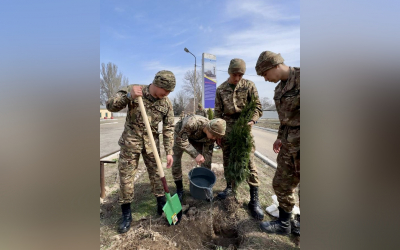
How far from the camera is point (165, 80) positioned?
2.77 meters

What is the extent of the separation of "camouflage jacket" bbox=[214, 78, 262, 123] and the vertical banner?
31.6 feet

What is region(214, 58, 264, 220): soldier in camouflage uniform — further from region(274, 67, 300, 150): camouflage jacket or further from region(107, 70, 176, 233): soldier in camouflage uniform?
region(107, 70, 176, 233): soldier in camouflage uniform

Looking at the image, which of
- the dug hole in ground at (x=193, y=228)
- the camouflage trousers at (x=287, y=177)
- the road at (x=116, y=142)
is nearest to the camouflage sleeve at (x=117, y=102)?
the dug hole in ground at (x=193, y=228)

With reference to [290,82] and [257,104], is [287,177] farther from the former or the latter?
[257,104]

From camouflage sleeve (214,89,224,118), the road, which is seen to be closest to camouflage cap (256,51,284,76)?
camouflage sleeve (214,89,224,118)

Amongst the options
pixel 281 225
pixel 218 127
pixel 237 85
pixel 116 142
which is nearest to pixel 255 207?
pixel 281 225

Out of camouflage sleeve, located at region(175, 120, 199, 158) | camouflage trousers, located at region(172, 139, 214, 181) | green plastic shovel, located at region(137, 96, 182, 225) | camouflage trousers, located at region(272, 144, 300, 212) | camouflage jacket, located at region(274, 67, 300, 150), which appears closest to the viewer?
camouflage jacket, located at region(274, 67, 300, 150)

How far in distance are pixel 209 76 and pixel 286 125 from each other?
12.1m

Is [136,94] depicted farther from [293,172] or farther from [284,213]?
[284,213]

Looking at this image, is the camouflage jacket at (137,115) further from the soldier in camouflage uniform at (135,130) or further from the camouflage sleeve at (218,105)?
the camouflage sleeve at (218,105)

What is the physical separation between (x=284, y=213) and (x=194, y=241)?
1400 millimetres

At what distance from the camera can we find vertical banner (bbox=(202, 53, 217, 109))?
1371 centimetres
